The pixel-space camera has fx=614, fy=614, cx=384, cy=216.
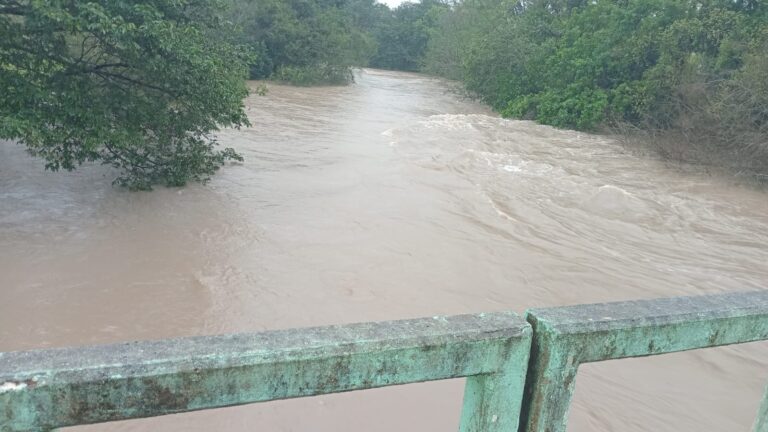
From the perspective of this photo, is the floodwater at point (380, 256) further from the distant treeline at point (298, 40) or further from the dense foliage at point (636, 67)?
the distant treeline at point (298, 40)

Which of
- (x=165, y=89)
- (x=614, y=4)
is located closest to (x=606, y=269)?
(x=165, y=89)

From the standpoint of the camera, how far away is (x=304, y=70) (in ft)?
101

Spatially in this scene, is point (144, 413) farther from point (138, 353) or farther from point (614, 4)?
point (614, 4)

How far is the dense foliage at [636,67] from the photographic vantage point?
13625 millimetres

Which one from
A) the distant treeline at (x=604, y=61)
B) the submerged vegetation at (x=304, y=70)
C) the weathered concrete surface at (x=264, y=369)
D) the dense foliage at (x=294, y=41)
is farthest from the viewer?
the dense foliage at (x=294, y=41)

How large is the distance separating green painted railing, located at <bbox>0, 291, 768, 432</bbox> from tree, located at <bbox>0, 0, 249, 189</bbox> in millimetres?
6564

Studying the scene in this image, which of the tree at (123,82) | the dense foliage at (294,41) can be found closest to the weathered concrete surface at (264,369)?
the tree at (123,82)

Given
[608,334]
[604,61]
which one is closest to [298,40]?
[604,61]

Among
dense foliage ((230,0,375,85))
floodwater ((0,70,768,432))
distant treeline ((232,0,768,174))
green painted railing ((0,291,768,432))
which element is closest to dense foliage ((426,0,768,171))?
distant treeline ((232,0,768,174))

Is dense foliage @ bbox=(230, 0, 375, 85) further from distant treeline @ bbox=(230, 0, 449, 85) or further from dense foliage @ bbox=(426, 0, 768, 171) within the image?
dense foliage @ bbox=(426, 0, 768, 171)

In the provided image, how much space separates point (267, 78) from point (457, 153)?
18857mm

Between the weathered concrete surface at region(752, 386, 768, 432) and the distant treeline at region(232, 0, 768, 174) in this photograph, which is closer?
the weathered concrete surface at region(752, 386, 768, 432)

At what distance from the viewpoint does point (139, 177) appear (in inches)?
388

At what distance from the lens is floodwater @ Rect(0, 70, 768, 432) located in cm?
505
